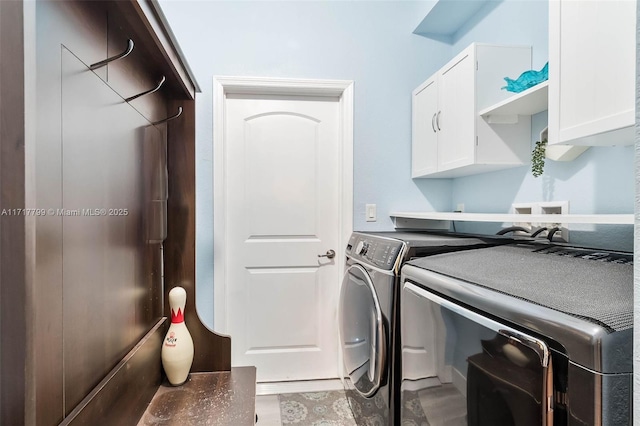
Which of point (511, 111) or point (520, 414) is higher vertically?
point (511, 111)

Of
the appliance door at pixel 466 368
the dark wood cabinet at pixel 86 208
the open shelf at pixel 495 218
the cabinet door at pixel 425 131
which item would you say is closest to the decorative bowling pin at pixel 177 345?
the dark wood cabinet at pixel 86 208

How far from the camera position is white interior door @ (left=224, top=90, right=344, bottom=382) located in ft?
7.98

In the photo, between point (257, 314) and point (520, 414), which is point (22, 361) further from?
point (257, 314)

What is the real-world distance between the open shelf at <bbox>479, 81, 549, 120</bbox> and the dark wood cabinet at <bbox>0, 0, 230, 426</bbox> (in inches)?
49.7

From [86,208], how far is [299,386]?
209 centimetres

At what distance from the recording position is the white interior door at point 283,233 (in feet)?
7.98

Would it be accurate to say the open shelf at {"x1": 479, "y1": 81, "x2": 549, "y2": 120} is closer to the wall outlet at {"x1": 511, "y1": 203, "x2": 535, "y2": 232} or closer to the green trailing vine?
the green trailing vine

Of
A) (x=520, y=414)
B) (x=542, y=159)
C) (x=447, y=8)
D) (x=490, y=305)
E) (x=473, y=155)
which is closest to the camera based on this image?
(x=520, y=414)

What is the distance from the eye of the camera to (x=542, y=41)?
5.58 feet

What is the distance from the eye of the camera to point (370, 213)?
8.14 feet

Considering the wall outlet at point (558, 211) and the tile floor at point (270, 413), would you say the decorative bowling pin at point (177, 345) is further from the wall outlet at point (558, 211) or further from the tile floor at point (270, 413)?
the wall outlet at point (558, 211)

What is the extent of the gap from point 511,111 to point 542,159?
0.26 m

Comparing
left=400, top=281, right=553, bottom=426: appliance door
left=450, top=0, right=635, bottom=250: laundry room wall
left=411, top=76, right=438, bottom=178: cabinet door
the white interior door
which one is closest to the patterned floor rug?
the white interior door

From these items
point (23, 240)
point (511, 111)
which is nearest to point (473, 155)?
point (511, 111)
